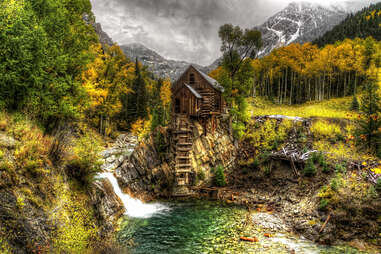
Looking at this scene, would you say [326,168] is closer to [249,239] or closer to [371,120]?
[371,120]

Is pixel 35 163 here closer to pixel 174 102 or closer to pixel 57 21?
pixel 57 21

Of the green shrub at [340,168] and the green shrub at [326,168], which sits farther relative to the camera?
the green shrub at [326,168]

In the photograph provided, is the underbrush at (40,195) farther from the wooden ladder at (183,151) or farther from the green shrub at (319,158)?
the green shrub at (319,158)

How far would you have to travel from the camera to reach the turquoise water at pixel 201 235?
11.0 meters

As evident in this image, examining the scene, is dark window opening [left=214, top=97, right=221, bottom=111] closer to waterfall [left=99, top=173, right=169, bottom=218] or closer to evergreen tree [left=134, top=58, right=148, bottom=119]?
waterfall [left=99, top=173, right=169, bottom=218]

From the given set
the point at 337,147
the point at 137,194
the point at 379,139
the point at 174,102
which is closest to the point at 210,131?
the point at 174,102

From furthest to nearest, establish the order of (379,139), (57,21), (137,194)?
1. (137,194)
2. (379,139)
3. (57,21)

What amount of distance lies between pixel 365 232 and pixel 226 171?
1350 cm

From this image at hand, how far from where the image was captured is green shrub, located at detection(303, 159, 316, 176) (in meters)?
17.4

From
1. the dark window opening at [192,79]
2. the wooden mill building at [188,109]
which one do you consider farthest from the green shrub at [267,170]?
the dark window opening at [192,79]

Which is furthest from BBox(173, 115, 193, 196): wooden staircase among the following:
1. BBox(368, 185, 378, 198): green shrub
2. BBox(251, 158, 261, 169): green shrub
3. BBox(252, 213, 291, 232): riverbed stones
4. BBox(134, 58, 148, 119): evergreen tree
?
BBox(134, 58, 148, 119): evergreen tree

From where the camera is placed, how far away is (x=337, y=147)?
20.3m

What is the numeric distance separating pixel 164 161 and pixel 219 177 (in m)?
6.57

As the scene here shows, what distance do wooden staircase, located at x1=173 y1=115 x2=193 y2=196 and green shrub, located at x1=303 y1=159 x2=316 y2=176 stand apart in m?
11.4
